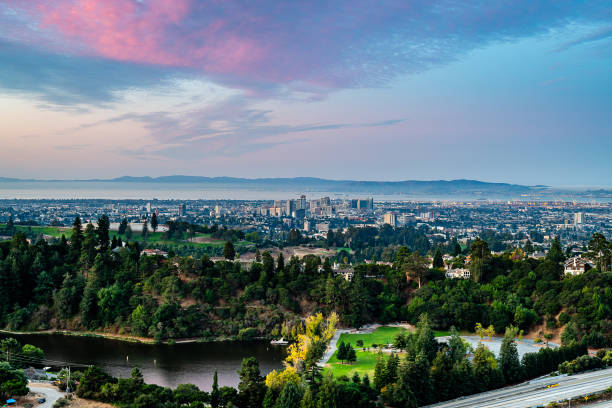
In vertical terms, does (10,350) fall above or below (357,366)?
above

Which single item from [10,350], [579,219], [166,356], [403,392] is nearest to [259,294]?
[166,356]

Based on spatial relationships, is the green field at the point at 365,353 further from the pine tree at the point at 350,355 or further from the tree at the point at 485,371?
the tree at the point at 485,371

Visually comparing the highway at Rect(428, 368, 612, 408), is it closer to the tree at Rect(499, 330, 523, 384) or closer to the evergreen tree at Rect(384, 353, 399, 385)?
the tree at Rect(499, 330, 523, 384)

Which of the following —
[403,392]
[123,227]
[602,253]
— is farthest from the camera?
[123,227]

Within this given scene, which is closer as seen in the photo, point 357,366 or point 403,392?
point 403,392

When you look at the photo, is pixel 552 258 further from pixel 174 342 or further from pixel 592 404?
pixel 174 342

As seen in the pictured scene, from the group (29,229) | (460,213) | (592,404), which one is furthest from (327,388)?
(460,213)

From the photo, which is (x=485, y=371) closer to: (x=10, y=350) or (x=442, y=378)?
(x=442, y=378)

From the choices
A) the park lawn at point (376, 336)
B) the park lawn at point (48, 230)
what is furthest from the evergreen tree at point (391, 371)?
the park lawn at point (48, 230)
